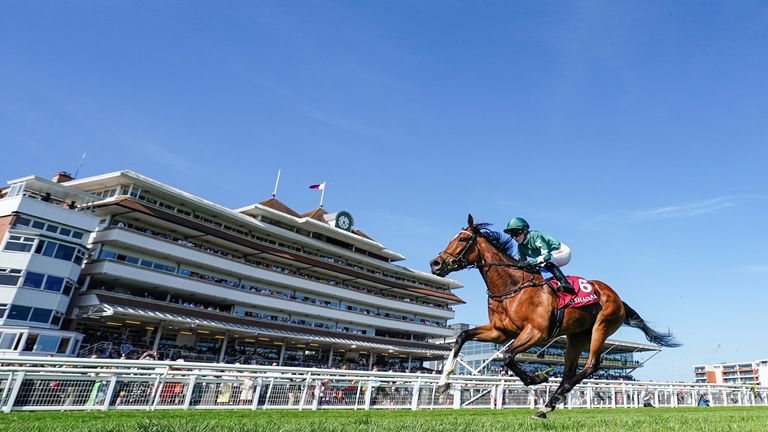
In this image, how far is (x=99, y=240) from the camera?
113ft

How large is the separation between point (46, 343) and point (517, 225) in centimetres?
3210

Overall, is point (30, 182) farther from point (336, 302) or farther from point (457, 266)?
point (457, 266)

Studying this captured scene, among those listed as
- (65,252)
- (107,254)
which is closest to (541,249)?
(65,252)

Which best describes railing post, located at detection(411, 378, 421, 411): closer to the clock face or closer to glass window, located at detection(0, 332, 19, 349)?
glass window, located at detection(0, 332, 19, 349)

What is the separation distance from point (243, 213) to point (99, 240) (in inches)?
611

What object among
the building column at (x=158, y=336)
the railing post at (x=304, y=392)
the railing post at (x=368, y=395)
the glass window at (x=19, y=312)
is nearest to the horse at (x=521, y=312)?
the railing post at (x=304, y=392)

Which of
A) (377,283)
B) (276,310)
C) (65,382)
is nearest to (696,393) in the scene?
(65,382)

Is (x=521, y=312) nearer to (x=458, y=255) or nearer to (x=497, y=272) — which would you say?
(x=497, y=272)

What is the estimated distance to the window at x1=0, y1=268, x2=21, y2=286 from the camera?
28047 millimetres

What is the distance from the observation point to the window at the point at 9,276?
28.0 metres

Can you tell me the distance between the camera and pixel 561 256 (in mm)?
7125

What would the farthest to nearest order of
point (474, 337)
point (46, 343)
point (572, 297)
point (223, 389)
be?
point (46, 343) → point (223, 389) → point (474, 337) → point (572, 297)

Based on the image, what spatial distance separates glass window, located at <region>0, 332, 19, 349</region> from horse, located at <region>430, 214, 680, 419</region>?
30.2 meters

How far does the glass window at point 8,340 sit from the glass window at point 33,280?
3.22 metres
